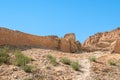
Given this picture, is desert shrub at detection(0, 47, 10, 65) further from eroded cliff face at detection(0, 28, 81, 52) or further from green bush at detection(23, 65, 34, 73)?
eroded cliff face at detection(0, 28, 81, 52)

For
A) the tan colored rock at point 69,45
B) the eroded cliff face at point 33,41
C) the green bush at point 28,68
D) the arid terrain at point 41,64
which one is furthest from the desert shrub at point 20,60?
the tan colored rock at point 69,45

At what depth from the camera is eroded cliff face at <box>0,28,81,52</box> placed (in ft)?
64.7

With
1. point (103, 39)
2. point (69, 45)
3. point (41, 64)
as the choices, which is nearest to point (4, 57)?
point (41, 64)

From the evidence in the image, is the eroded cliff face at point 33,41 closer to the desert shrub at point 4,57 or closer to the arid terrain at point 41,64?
the arid terrain at point 41,64

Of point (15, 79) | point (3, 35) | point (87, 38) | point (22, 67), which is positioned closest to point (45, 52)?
point (3, 35)

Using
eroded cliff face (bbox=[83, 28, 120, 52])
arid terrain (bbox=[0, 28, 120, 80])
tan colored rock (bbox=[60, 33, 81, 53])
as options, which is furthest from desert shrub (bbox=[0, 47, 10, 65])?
eroded cliff face (bbox=[83, 28, 120, 52])

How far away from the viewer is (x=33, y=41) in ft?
72.5

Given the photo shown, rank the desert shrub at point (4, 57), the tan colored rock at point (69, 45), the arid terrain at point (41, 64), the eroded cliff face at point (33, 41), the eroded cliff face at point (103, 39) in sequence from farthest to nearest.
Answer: the eroded cliff face at point (103, 39) < the tan colored rock at point (69, 45) < the eroded cliff face at point (33, 41) < the desert shrub at point (4, 57) < the arid terrain at point (41, 64)

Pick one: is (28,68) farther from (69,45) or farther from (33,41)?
(69,45)

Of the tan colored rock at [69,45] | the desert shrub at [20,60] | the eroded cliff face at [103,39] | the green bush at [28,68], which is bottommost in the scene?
the green bush at [28,68]

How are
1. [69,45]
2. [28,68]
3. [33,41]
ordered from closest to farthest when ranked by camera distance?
[28,68] < [33,41] < [69,45]

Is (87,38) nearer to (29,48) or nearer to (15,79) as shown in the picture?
(29,48)

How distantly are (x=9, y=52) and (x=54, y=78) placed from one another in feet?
12.0

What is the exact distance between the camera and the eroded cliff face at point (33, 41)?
777 inches
